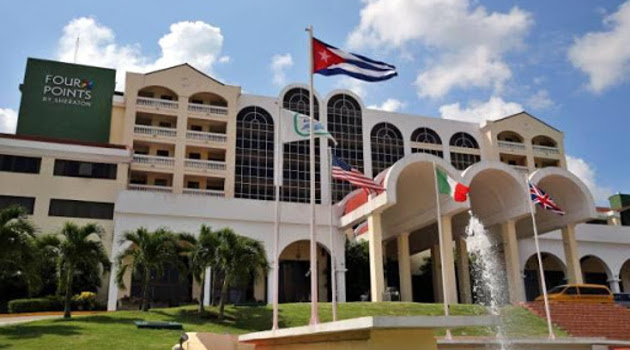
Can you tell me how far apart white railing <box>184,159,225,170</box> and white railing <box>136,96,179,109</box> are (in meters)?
4.88

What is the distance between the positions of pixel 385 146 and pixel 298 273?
1668 centimetres

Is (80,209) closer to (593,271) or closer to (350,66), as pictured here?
(350,66)

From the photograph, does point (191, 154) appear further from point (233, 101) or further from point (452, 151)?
point (452, 151)

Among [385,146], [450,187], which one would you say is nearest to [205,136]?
[385,146]

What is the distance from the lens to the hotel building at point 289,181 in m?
34.1

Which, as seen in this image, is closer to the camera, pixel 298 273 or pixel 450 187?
pixel 450 187

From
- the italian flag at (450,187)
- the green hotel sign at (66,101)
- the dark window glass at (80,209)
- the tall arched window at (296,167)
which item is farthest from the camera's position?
the tall arched window at (296,167)

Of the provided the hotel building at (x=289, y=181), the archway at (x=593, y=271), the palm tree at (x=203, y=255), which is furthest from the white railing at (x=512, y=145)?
the palm tree at (x=203, y=255)

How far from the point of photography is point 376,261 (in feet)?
100

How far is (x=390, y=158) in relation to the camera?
52.4 metres

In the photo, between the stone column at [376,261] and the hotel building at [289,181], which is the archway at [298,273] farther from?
the stone column at [376,261]

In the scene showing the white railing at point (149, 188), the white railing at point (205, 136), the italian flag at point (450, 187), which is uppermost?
the white railing at point (205, 136)

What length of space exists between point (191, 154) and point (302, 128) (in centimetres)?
3301

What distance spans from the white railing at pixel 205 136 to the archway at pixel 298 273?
11909mm
